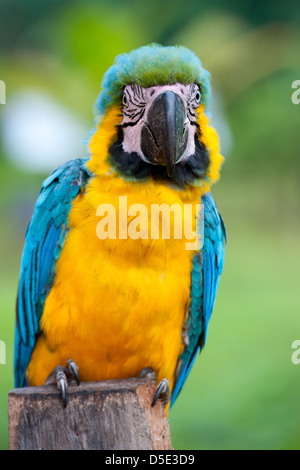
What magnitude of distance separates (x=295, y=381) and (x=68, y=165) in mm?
4012

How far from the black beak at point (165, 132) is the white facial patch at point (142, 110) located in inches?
1.2

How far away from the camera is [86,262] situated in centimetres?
194

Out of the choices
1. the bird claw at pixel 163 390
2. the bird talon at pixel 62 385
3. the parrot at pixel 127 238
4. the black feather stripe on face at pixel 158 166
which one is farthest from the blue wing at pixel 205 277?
the bird talon at pixel 62 385

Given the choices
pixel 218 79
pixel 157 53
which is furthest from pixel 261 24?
pixel 157 53

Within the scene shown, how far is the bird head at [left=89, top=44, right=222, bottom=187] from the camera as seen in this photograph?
1.87 m

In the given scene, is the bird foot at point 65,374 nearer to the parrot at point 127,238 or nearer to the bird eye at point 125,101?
the parrot at point 127,238

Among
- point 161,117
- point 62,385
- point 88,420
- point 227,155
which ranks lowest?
point 88,420

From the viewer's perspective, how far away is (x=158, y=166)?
198 centimetres

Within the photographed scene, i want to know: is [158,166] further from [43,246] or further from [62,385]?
[62,385]

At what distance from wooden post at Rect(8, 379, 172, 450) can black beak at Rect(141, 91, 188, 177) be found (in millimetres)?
771

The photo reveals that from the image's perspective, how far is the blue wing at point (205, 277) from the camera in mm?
2133

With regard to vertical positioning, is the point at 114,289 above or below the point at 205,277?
below

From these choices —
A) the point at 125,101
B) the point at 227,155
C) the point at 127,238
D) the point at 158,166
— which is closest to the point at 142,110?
the point at 125,101

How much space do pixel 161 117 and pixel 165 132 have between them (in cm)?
6
